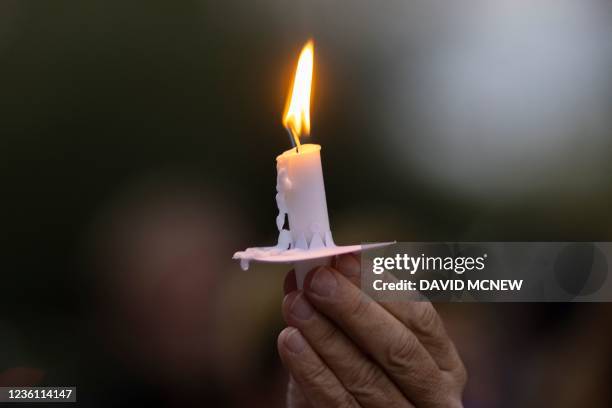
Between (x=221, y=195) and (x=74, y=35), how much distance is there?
0.46m

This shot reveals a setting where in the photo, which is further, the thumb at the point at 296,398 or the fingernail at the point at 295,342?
the thumb at the point at 296,398

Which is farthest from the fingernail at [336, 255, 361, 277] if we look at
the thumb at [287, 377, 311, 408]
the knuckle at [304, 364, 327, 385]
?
the thumb at [287, 377, 311, 408]

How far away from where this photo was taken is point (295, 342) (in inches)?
20.4

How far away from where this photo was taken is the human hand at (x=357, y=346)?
1.62 ft

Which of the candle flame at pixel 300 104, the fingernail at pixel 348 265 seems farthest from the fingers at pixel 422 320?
the candle flame at pixel 300 104

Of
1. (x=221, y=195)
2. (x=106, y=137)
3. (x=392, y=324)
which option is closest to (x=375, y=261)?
(x=392, y=324)

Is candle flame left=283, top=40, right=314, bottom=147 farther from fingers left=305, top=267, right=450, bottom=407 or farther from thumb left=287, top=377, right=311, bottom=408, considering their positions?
thumb left=287, top=377, right=311, bottom=408

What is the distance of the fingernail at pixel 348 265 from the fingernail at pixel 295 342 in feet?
0.25

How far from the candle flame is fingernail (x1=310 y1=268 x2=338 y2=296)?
119 millimetres

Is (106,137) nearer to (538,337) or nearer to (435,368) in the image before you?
(435,368)

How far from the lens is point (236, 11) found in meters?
1.14

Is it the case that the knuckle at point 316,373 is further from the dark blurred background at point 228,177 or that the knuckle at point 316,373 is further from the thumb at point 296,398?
the dark blurred background at point 228,177

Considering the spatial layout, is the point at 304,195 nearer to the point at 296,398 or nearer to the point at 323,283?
the point at 323,283

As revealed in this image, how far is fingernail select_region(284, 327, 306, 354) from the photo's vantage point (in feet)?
1.70
